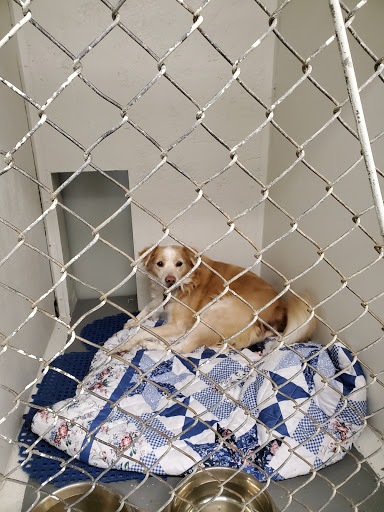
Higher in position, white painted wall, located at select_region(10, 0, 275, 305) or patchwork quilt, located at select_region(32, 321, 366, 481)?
white painted wall, located at select_region(10, 0, 275, 305)

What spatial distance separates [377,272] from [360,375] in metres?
0.54

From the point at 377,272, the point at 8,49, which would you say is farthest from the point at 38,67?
the point at 377,272

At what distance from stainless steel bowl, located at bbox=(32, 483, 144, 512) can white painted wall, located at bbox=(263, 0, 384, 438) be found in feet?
3.78

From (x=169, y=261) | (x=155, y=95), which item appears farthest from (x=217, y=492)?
(x=155, y=95)

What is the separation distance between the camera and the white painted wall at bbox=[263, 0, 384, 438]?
5.77ft

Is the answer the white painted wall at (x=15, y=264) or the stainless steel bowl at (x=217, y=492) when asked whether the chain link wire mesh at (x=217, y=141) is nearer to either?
the white painted wall at (x=15, y=264)

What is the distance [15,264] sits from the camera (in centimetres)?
208

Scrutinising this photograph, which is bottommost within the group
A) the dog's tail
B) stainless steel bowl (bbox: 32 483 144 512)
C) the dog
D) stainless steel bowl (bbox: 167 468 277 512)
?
stainless steel bowl (bbox: 32 483 144 512)

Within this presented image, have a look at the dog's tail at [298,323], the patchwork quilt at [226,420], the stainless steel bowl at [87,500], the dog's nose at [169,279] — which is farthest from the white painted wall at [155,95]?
the stainless steel bowl at [87,500]

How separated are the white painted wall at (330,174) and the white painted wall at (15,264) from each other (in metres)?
1.60

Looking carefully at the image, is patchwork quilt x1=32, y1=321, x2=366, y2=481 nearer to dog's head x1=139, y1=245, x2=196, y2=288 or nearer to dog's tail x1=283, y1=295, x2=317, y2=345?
dog's tail x1=283, y1=295, x2=317, y2=345

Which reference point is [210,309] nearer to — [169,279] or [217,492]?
[169,279]

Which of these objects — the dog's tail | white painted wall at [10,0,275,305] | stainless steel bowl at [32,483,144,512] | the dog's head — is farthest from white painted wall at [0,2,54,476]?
the dog's tail

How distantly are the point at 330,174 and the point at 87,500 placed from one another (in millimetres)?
1830
